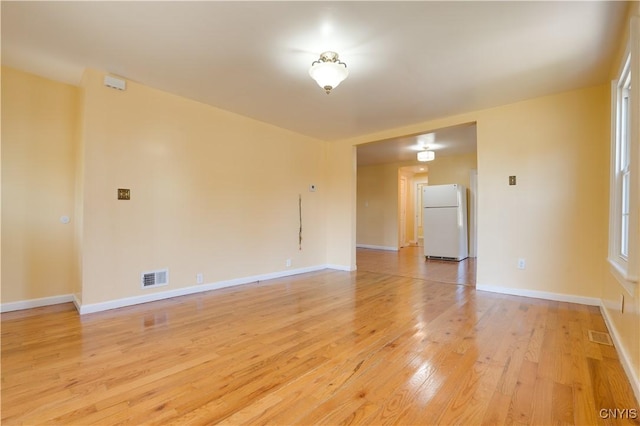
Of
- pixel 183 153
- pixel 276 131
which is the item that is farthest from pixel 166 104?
pixel 276 131

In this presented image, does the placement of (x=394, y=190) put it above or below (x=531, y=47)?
below

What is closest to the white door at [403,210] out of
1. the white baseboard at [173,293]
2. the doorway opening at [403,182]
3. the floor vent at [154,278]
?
the doorway opening at [403,182]

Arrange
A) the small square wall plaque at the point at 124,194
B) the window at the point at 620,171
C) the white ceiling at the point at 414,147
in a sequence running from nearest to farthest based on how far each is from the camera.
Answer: the window at the point at 620,171 → the small square wall plaque at the point at 124,194 → the white ceiling at the point at 414,147

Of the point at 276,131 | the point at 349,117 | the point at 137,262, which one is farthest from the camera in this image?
the point at 276,131

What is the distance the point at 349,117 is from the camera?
425 cm

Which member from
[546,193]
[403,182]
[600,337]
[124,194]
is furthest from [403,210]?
[124,194]

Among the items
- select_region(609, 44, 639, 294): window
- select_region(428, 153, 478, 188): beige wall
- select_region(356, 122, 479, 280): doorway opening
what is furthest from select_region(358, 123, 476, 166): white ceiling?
select_region(609, 44, 639, 294): window

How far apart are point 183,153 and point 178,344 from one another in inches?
89.5

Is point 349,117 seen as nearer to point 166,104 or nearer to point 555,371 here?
point 166,104

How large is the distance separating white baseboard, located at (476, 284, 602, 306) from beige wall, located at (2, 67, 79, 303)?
5026 millimetres

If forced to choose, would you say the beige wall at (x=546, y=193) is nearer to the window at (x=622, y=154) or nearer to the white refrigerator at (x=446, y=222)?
the window at (x=622, y=154)

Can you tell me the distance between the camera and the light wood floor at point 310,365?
1.47 metres

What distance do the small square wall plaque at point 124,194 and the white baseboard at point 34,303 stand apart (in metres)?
1.34

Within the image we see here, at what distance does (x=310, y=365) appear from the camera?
1.93 meters
